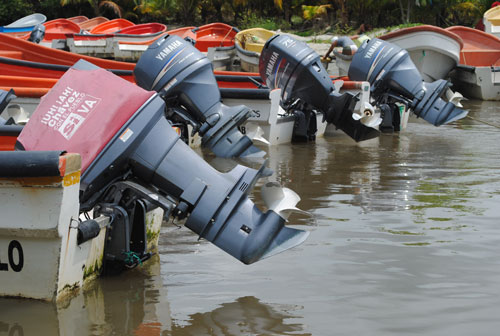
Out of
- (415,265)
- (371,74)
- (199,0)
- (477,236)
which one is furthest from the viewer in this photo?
(199,0)

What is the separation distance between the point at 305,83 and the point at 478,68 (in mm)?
7603

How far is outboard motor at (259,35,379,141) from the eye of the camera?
30.7 feet

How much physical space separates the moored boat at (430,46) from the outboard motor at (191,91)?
879 cm

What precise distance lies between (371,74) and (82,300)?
24.6 ft

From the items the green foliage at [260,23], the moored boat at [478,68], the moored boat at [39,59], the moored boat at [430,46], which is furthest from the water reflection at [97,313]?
the green foliage at [260,23]

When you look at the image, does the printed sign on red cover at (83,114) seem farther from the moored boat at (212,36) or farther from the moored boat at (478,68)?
the moored boat at (212,36)

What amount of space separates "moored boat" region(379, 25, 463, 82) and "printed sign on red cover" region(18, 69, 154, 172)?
12.2 meters

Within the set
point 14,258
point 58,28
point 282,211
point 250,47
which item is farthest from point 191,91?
point 58,28

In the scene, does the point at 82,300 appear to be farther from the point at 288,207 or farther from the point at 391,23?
the point at 391,23

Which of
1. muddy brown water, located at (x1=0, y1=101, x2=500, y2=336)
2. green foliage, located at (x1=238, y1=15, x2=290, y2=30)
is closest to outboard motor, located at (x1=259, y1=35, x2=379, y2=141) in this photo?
muddy brown water, located at (x1=0, y1=101, x2=500, y2=336)

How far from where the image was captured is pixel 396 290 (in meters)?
4.06

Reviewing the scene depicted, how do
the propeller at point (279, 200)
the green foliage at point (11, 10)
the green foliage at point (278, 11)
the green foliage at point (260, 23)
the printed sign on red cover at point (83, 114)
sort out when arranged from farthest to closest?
the green foliage at point (11, 10), the green foliage at point (260, 23), the green foliage at point (278, 11), the propeller at point (279, 200), the printed sign on red cover at point (83, 114)

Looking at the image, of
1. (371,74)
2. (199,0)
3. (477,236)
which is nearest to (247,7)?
(199,0)

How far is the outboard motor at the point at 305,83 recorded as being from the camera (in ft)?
30.7
